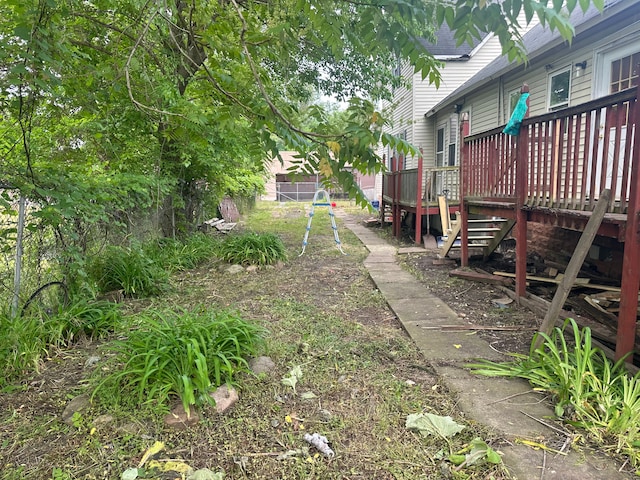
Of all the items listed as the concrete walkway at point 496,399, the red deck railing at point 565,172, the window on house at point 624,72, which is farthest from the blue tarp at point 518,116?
the window on house at point 624,72

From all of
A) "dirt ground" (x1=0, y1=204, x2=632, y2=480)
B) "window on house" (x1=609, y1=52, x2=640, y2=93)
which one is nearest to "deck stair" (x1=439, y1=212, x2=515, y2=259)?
"dirt ground" (x1=0, y1=204, x2=632, y2=480)

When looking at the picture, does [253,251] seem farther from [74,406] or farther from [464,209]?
[74,406]

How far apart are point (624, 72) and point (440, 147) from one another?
7754 millimetres

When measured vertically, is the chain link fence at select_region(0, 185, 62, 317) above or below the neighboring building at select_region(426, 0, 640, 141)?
below

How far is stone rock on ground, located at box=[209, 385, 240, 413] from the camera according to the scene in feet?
8.45

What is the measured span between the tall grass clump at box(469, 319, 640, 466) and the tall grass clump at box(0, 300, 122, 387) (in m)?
3.32

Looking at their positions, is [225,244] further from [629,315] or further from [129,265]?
[629,315]

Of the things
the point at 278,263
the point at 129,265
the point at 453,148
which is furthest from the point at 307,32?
the point at 453,148

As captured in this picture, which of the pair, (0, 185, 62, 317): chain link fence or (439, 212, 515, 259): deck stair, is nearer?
(0, 185, 62, 317): chain link fence

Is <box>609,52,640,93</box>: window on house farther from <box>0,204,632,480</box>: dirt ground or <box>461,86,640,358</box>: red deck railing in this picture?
<box>0,204,632,480</box>: dirt ground

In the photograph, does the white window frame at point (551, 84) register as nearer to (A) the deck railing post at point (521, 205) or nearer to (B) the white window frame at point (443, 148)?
(A) the deck railing post at point (521, 205)

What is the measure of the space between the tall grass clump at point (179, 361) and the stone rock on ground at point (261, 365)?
0.25ft

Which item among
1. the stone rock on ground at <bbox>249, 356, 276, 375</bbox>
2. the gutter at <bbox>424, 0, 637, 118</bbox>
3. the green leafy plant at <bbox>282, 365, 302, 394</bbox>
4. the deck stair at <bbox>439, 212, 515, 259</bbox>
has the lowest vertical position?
the green leafy plant at <bbox>282, 365, 302, 394</bbox>

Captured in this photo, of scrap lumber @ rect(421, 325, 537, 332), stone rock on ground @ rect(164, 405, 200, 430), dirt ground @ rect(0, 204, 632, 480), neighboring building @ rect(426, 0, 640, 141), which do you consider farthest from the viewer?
neighboring building @ rect(426, 0, 640, 141)
